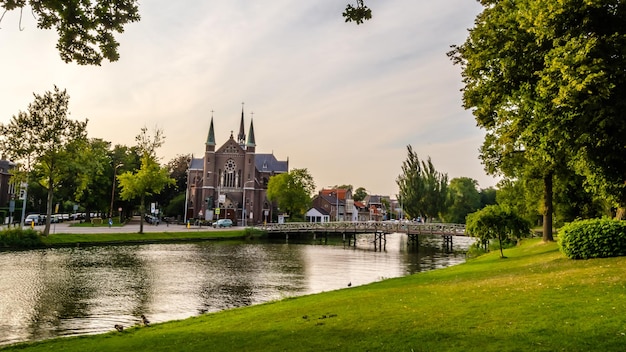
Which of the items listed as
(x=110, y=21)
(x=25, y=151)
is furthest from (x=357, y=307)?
(x=25, y=151)

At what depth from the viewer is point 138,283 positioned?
23672mm

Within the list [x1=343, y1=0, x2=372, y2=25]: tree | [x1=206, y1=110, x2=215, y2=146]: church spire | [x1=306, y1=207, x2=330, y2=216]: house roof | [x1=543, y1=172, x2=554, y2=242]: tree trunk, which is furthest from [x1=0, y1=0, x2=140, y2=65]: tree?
[x1=306, y1=207, x2=330, y2=216]: house roof

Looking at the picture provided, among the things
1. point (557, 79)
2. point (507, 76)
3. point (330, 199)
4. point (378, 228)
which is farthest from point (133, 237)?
point (330, 199)

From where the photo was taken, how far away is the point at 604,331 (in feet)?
24.6

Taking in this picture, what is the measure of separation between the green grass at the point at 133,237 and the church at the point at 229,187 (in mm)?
25216

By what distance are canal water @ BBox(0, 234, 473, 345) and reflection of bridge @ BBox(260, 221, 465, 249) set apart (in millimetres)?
17376

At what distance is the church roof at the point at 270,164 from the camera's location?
10788cm

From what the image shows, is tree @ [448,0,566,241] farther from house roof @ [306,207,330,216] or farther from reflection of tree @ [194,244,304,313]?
house roof @ [306,207,330,216]

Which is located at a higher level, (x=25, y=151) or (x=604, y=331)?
(x=25, y=151)

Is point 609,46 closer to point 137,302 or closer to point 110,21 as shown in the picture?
point 110,21

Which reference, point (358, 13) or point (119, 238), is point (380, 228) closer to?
point (119, 238)

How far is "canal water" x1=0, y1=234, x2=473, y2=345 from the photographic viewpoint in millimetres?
16109

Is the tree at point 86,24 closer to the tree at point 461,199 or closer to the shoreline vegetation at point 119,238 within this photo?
the shoreline vegetation at point 119,238

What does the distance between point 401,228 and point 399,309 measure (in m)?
49.4
